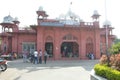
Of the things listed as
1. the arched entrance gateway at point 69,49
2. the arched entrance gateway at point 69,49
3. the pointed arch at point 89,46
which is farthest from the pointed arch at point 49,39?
the pointed arch at point 89,46

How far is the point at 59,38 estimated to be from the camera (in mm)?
31719

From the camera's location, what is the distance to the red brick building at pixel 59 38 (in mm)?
31562

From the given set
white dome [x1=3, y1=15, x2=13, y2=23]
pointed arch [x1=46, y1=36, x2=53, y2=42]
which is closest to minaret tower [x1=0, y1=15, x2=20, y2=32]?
white dome [x1=3, y1=15, x2=13, y2=23]

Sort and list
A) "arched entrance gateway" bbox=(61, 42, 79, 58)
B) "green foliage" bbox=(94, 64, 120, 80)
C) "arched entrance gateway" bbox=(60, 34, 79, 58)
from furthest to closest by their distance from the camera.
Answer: "arched entrance gateway" bbox=(61, 42, 79, 58)
"arched entrance gateway" bbox=(60, 34, 79, 58)
"green foliage" bbox=(94, 64, 120, 80)

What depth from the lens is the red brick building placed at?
3156cm

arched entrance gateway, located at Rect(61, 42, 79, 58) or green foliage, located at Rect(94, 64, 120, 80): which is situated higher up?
arched entrance gateway, located at Rect(61, 42, 79, 58)

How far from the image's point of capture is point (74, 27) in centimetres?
3183

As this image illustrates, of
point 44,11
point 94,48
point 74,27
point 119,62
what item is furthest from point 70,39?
point 119,62

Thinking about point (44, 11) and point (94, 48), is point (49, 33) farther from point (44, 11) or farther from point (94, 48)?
point (94, 48)

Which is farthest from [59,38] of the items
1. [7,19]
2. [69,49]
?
[7,19]

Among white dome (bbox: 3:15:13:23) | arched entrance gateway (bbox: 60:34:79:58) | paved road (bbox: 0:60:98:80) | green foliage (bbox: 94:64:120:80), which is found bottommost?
paved road (bbox: 0:60:98:80)

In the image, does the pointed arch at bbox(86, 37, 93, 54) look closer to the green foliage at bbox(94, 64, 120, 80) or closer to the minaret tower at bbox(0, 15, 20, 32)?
the minaret tower at bbox(0, 15, 20, 32)

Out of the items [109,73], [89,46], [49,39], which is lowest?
[109,73]

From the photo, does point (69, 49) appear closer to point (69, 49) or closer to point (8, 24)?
point (69, 49)
